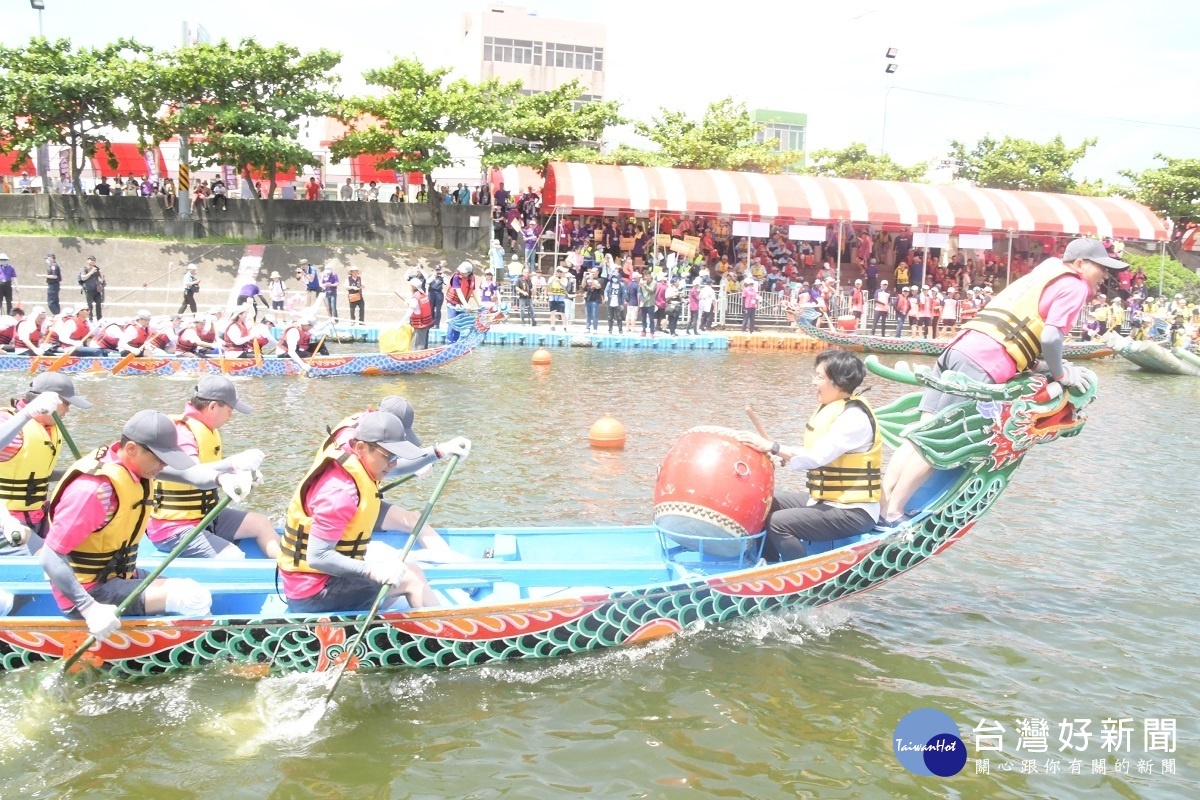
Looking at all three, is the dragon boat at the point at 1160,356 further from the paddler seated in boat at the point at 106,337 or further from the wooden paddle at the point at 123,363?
the paddler seated in boat at the point at 106,337

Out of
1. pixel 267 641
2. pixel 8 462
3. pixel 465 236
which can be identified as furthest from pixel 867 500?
pixel 465 236

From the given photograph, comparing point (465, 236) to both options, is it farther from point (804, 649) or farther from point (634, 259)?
point (804, 649)

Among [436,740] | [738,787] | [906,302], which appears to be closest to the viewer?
[738,787]

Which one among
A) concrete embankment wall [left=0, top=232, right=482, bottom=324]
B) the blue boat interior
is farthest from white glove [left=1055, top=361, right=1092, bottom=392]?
concrete embankment wall [left=0, top=232, right=482, bottom=324]

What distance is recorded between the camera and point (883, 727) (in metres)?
6.16

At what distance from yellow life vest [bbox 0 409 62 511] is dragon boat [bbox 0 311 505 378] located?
35.9 feet

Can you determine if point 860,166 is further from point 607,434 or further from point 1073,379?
point 1073,379

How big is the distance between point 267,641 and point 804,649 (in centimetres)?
384

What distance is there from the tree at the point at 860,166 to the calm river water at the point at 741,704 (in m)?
35.5

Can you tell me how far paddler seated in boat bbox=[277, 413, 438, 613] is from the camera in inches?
225

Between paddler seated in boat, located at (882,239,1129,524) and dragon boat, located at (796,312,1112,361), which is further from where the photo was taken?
dragon boat, located at (796,312,1112,361)

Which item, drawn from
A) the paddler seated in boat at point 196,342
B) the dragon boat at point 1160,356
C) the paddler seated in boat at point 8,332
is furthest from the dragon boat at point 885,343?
the paddler seated in boat at point 8,332

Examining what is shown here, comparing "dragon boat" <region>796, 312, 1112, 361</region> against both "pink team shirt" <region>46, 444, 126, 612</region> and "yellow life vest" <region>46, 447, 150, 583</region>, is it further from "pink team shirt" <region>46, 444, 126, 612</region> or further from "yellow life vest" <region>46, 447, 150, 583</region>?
"pink team shirt" <region>46, 444, 126, 612</region>

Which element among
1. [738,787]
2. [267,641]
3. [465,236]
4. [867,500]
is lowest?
[738,787]
